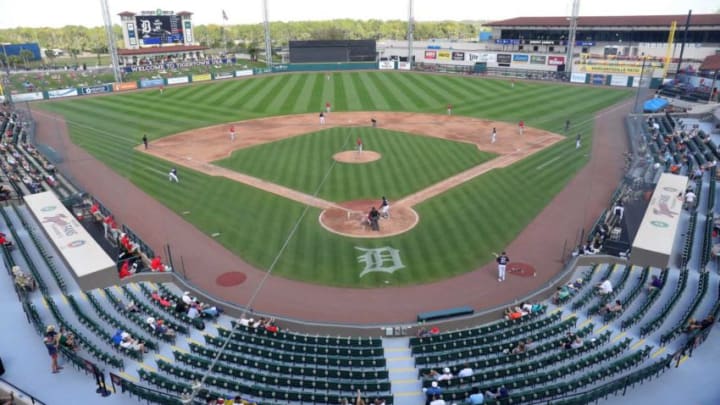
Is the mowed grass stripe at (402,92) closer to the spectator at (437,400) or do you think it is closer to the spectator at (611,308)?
the spectator at (611,308)

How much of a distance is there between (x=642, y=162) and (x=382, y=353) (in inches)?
1018

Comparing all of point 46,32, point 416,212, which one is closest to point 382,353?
point 416,212

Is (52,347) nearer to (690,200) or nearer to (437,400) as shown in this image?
(437,400)

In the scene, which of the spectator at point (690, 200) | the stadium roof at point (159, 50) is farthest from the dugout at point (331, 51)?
the spectator at point (690, 200)

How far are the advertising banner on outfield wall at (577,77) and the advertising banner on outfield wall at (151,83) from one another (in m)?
62.3

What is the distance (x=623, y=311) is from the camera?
17.2 meters

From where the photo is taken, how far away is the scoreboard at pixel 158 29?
101500 millimetres

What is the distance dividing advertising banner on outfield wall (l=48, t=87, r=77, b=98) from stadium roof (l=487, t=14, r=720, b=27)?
251 feet

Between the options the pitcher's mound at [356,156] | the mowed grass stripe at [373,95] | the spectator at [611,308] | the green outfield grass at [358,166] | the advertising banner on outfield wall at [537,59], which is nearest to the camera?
the spectator at [611,308]

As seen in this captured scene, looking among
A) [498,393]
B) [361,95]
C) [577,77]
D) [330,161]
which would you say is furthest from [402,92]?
[498,393]

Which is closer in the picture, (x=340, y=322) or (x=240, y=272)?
(x=340, y=322)

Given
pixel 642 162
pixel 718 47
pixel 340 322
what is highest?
pixel 718 47

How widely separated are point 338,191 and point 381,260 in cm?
878

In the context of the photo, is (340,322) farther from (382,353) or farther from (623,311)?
(623,311)
